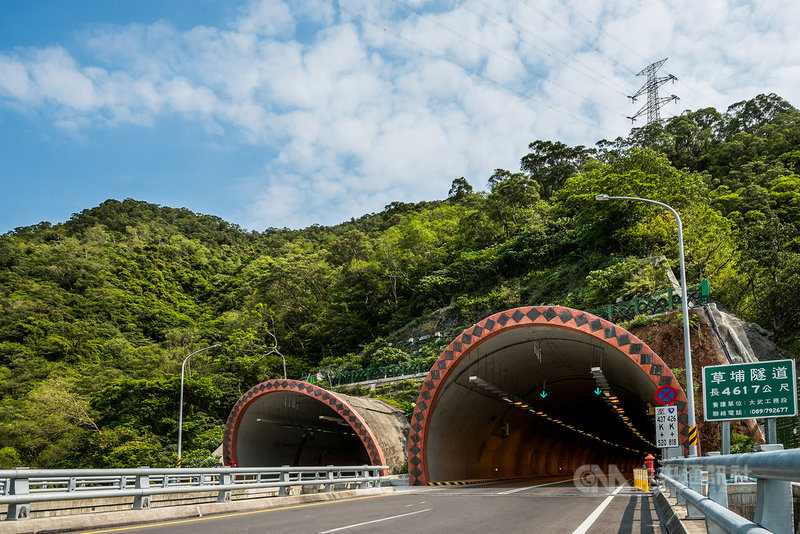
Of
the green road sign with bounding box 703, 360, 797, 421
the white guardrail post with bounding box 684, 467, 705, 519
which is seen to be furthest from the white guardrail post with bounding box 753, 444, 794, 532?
the green road sign with bounding box 703, 360, 797, 421

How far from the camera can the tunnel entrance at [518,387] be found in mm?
21781

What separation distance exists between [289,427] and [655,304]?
20681 mm

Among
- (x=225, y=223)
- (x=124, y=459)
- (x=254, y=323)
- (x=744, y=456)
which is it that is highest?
(x=225, y=223)

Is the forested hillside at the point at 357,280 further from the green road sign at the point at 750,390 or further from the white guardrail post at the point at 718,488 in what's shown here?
the white guardrail post at the point at 718,488

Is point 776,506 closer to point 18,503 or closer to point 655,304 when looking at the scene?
point 18,503

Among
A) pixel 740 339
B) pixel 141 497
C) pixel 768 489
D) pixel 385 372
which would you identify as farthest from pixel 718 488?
pixel 385 372

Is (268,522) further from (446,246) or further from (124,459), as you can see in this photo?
(446,246)

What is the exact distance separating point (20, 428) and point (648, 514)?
43931 millimetres

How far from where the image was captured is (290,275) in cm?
6756

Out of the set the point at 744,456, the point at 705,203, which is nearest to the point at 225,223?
the point at 705,203

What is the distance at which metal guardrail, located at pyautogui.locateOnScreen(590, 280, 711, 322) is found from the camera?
28203mm

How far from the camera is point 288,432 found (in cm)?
3581

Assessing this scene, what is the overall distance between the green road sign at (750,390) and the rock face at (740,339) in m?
14.3

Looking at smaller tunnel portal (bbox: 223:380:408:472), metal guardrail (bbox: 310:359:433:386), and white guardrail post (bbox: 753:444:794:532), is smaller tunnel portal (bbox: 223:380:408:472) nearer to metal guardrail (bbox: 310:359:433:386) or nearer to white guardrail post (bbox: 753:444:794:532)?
metal guardrail (bbox: 310:359:433:386)
